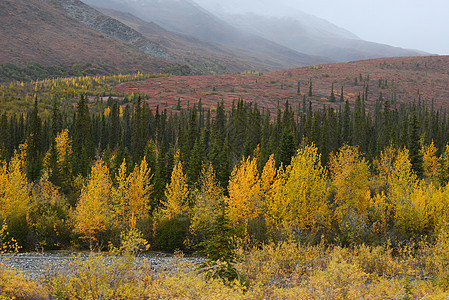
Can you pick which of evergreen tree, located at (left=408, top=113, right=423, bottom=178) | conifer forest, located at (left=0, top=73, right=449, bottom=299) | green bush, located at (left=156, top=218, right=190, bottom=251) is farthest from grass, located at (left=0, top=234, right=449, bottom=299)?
evergreen tree, located at (left=408, top=113, right=423, bottom=178)

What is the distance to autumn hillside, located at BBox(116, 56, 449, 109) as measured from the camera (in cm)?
13875

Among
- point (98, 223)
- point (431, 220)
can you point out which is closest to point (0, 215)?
point (98, 223)

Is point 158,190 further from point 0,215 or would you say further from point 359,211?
point 359,211

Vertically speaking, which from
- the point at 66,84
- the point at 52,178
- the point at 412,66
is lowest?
the point at 52,178

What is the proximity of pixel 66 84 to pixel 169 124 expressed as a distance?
10031 cm

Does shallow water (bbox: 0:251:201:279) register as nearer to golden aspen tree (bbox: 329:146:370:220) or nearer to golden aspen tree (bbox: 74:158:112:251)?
golden aspen tree (bbox: 74:158:112:251)

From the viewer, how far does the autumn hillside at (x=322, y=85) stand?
139 metres

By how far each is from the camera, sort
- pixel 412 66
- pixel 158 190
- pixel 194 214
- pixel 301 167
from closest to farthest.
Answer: pixel 301 167, pixel 194 214, pixel 158 190, pixel 412 66

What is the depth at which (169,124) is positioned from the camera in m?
90.7

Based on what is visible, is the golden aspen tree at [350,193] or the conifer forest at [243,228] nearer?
the conifer forest at [243,228]

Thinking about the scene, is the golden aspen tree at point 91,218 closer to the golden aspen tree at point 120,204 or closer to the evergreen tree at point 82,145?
the golden aspen tree at point 120,204

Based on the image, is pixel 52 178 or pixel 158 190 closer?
pixel 158 190

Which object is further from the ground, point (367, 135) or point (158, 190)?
point (367, 135)

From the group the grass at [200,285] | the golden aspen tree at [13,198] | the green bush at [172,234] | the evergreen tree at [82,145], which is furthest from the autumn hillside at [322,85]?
the grass at [200,285]
